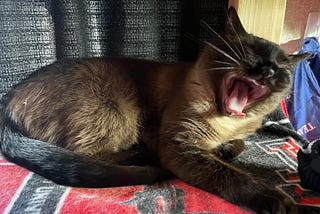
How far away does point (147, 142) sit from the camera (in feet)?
3.74

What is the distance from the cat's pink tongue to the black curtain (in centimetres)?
51

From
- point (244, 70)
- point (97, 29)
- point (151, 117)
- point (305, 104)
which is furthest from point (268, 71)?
point (305, 104)

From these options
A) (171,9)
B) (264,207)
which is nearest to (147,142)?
(264,207)

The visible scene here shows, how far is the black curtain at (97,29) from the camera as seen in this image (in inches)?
50.1

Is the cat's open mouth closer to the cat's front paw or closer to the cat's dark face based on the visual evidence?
the cat's dark face

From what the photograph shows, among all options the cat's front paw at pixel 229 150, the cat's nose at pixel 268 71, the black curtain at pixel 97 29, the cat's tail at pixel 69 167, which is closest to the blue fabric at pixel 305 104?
the black curtain at pixel 97 29

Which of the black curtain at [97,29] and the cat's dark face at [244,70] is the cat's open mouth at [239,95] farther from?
the black curtain at [97,29]

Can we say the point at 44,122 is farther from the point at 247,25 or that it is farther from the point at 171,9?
the point at 247,25

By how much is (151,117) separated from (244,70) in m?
0.37

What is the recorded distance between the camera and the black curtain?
1272 mm

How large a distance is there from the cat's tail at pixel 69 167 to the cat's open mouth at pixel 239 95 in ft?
0.92

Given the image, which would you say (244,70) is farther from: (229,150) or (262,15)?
(262,15)

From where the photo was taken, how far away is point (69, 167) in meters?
0.87

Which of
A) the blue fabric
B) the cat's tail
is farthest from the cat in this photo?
the blue fabric
